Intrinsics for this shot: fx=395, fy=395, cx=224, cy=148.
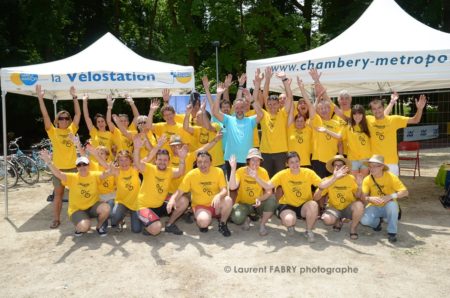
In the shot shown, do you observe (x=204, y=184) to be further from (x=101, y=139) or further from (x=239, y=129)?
(x=101, y=139)

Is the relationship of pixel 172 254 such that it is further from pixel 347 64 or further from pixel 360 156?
pixel 347 64

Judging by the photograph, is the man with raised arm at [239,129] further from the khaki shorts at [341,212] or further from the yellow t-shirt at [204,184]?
the khaki shorts at [341,212]

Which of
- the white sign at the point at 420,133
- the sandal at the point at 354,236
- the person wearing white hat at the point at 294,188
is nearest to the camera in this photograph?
the sandal at the point at 354,236

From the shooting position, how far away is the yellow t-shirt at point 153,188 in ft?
18.2

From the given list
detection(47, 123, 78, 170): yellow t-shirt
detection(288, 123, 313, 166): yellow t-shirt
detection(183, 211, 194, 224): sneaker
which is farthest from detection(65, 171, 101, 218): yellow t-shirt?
detection(288, 123, 313, 166): yellow t-shirt

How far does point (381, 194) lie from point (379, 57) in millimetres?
2051

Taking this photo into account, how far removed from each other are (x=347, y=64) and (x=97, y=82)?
4.02m

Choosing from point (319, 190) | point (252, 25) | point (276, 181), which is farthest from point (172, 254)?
point (252, 25)

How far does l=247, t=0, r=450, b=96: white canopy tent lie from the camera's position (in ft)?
18.7

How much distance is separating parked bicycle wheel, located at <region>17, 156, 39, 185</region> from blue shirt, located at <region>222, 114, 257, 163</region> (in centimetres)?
651

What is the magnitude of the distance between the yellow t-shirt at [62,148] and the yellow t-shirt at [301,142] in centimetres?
358

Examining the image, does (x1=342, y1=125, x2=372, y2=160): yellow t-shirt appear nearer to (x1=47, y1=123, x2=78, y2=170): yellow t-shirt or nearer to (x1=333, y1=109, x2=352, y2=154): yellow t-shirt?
(x1=333, y1=109, x2=352, y2=154): yellow t-shirt

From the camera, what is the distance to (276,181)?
5.41m

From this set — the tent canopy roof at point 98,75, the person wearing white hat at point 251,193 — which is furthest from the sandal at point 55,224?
the person wearing white hat at point 251,193
